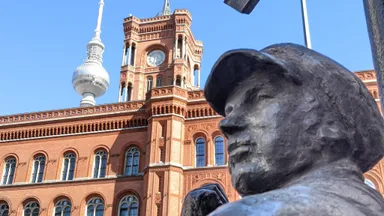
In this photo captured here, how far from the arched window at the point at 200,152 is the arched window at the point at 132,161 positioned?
2980 millimetres

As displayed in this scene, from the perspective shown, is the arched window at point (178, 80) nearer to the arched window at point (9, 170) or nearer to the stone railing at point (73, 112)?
the stone railing at point (73, 112)

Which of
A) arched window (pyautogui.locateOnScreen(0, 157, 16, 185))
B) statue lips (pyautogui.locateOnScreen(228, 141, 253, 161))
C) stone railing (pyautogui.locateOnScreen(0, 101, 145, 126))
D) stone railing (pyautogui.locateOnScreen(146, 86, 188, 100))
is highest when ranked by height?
stone railing (pyautogui.locateOnScreen(146, 86, 188, 100))

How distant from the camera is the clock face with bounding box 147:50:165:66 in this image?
3619cm

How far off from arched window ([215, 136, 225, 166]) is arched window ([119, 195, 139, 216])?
4.22 meters

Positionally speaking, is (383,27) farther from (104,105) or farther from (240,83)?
(104,105)

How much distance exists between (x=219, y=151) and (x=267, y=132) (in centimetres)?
2060

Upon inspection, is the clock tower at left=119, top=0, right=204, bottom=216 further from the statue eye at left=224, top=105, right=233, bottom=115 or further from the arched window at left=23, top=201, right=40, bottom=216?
the statue eye at left=224, top=105, right=233, bottom=115

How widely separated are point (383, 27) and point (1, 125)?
25.8m

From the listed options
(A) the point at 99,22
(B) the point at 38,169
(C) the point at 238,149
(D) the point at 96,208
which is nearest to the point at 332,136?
(C) the point at 238,149

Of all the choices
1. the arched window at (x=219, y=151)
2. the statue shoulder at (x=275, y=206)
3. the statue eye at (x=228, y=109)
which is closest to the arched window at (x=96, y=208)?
the arched window at (x=219, y=151)

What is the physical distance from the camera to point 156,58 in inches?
1439

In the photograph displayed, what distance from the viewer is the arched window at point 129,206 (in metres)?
21.2

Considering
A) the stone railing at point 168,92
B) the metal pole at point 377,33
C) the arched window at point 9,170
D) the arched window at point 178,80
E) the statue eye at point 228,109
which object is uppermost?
the arched window at point 178,80

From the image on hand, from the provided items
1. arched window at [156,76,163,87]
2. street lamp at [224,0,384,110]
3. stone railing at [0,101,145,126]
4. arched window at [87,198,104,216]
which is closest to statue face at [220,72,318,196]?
street lamp at [224,0,384,110]
